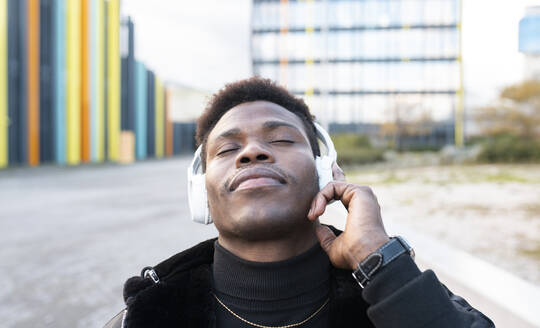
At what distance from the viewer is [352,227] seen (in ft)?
5.19

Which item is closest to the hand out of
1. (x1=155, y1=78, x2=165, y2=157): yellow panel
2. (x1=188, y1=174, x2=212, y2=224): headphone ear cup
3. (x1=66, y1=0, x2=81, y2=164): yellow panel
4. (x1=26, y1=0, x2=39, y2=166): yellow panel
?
(x1=188, y1=174, x2=212, y2=224): headphone ear cup

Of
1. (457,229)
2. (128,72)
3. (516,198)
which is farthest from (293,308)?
(128,72)

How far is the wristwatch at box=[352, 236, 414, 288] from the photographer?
1.41m

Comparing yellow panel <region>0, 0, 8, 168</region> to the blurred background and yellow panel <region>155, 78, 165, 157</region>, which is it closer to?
the blurred background

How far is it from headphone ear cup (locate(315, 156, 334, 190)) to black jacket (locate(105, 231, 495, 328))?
1.29ft

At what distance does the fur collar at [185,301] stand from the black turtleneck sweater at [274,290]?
55 millimetres

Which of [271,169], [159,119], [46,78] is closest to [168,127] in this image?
[159,119]

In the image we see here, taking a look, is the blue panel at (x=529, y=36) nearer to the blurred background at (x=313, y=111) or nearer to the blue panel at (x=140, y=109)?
the blurred background at (x=313, y=111)

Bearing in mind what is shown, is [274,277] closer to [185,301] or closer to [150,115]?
[185,301]

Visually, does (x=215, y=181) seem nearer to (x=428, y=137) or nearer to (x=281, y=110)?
(x=281, y=110)

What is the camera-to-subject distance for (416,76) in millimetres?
44250

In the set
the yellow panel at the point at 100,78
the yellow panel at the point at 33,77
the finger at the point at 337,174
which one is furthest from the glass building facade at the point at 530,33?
the yellow panel at the point at 100,78

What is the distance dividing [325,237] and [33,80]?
26.9 metres

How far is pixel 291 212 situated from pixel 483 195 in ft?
36.2
